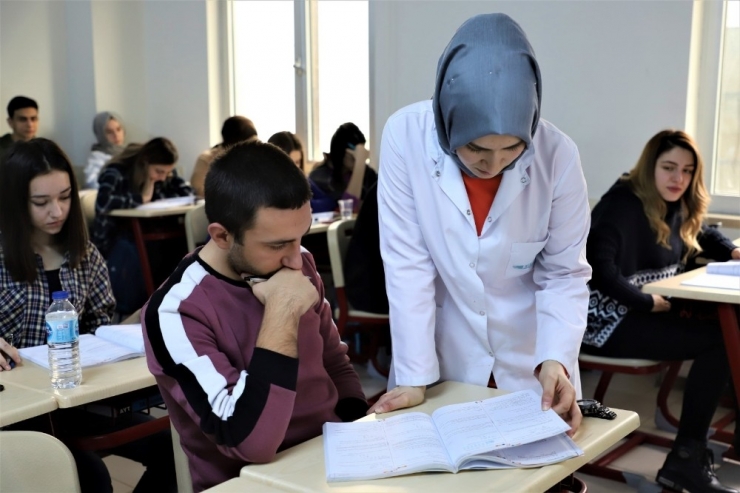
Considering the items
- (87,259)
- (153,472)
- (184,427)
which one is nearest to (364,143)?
(87,259)

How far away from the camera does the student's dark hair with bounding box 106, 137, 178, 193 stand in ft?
15.0

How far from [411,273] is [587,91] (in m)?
2.93

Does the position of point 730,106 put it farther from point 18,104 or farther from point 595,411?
point 18,104

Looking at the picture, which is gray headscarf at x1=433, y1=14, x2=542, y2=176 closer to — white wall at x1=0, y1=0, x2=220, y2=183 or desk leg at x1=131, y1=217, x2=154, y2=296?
desk leg at x1=131, y1=217, x2=154, y2=296

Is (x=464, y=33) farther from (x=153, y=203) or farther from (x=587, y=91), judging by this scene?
(x=153, y=203)

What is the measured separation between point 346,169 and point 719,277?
2577 mm


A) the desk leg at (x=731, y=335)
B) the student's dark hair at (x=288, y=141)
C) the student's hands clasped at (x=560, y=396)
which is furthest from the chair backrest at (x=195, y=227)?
the student's hands clasped at (x=560, y=396)

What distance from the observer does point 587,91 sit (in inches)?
162

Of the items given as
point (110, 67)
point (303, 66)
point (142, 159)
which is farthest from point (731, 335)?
point (110, 67)

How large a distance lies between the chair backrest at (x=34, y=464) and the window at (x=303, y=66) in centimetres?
396

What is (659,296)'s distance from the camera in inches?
114

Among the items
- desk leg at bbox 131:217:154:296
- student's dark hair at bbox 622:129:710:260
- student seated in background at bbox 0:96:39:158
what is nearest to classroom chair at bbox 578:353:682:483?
student's dark hair at bbox 622:129:710:260

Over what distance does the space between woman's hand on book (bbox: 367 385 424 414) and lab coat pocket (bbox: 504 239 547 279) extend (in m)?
0.32

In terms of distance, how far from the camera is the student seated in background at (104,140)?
630 centimetres
